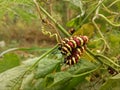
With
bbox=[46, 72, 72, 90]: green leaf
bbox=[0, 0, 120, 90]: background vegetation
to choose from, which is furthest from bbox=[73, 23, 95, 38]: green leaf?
bbox=[46, 72, 72, 90]: green leaf

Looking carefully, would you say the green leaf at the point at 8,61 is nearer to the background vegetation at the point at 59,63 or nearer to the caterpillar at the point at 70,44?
the background vegetation at the point at 59,63

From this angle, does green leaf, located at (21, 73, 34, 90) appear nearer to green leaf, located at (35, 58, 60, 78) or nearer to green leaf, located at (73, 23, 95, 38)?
green leaf, located at (35, 58, 60, 78)

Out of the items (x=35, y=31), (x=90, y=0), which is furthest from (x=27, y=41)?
(x=90, y=0)

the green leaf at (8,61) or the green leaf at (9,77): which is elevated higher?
the green leaf at (8,61)

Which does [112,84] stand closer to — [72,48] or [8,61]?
[72,48]

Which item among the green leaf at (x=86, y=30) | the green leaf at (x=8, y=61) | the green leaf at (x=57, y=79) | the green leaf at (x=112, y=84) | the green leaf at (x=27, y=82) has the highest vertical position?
the green leaf at (x=8, y=61)

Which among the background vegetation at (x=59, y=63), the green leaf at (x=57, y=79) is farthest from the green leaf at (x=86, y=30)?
the green leaf at (x=57, y=79)

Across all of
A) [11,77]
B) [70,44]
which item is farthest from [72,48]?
[11,77]
